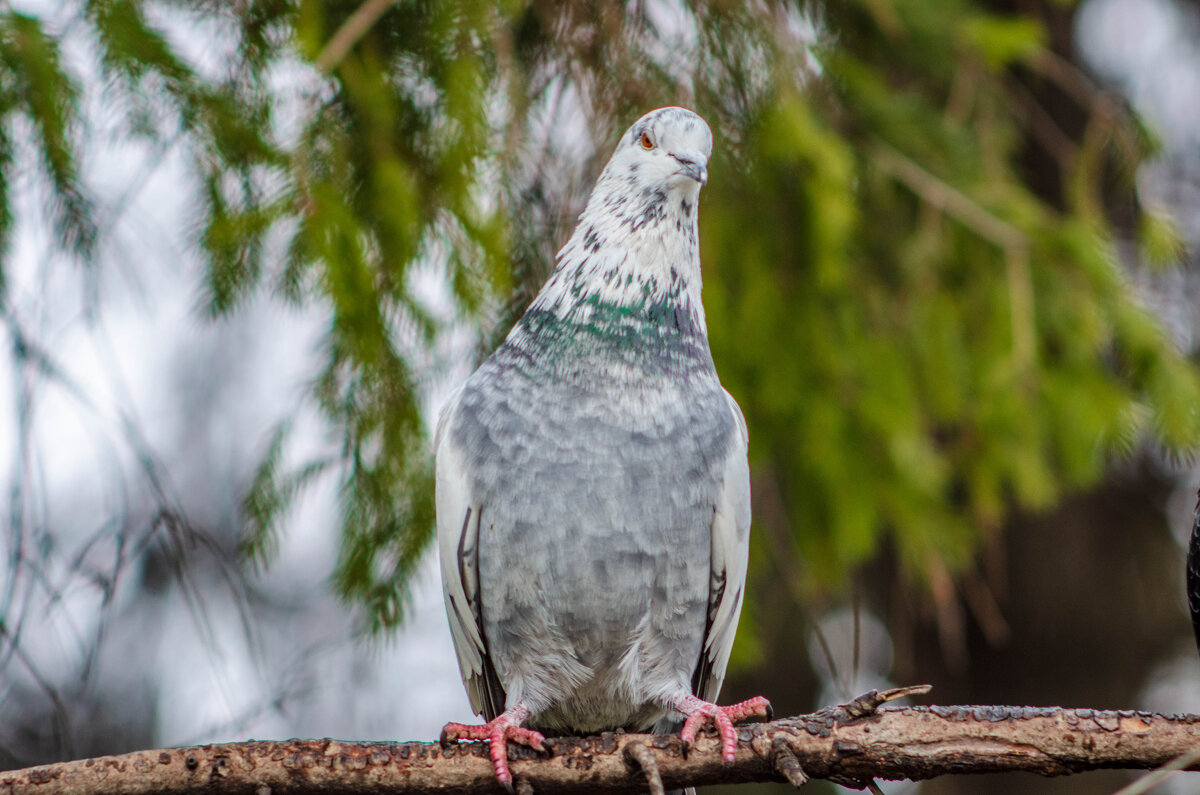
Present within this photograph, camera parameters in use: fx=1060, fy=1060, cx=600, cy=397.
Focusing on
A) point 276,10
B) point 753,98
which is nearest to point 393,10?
point 276,10

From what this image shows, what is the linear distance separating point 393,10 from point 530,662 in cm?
208

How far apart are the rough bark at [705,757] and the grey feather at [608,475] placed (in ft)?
1.23

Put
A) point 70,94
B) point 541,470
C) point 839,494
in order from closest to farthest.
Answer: point 541,470
point 70,94
point 839,494

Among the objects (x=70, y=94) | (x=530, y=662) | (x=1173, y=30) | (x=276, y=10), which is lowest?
(x=530, y=662)

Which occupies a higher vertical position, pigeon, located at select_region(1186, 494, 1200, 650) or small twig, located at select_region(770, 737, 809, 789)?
pigeon, located at select_region(1186, 494, 1200, 650)

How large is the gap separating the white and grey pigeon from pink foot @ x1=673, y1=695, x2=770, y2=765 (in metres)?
0.02

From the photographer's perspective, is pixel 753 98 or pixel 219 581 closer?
pixel 753 98

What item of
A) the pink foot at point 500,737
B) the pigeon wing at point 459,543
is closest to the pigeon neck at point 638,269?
the pigeon wing at point 459,543

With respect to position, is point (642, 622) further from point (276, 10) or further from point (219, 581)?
→ point (219, 581)

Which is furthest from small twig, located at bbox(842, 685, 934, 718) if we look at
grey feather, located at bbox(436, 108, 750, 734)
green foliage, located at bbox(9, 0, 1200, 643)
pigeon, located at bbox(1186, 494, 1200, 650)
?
pigeon, located at bbox(1186, 494, 1200, 650)

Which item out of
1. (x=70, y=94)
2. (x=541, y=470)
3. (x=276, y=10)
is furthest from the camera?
(x=276, y=10)

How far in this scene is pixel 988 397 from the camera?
12.7 feet

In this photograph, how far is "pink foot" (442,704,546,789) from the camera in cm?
238

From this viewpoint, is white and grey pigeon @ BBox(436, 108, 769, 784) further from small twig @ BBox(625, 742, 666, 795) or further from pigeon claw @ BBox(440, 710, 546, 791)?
small twig @ BBox(625, 742, 666, 795)
